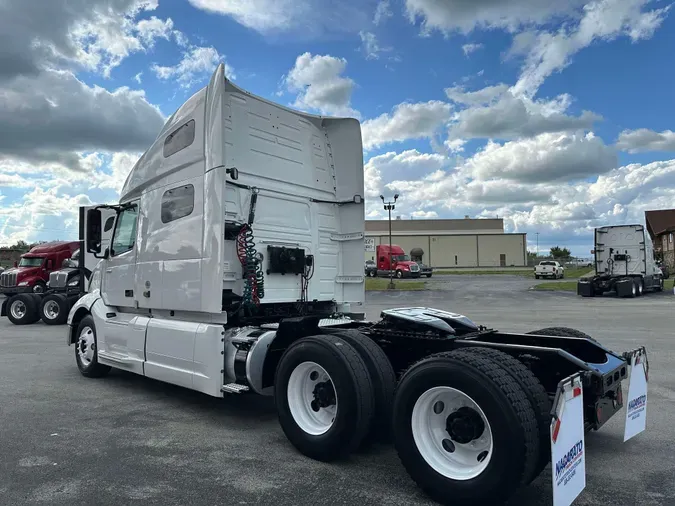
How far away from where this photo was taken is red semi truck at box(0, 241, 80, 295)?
1872 cm

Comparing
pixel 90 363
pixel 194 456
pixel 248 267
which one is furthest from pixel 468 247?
pixel 194 456

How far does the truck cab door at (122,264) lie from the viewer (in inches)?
275

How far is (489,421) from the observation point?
10.8 ft

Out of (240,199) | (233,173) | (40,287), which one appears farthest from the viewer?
(40,287)

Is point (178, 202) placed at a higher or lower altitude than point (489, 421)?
higher

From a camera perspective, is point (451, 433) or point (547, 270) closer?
point (451, 433)

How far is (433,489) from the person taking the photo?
11.7 feet

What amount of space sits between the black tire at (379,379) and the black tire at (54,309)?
14530 mm

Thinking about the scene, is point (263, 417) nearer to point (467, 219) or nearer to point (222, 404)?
point (222, 404)

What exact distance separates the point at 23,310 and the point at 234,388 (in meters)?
14.8

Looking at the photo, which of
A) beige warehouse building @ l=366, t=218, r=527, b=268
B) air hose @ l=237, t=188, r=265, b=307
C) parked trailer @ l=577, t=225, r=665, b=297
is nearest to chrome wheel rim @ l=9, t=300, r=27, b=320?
air hose @ l=237, t=188, r=265, b=307

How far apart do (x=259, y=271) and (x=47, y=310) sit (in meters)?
13.5

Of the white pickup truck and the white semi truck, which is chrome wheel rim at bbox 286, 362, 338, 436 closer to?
the white semi truck

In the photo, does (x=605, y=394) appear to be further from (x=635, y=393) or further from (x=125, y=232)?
(x=125, y=232)
